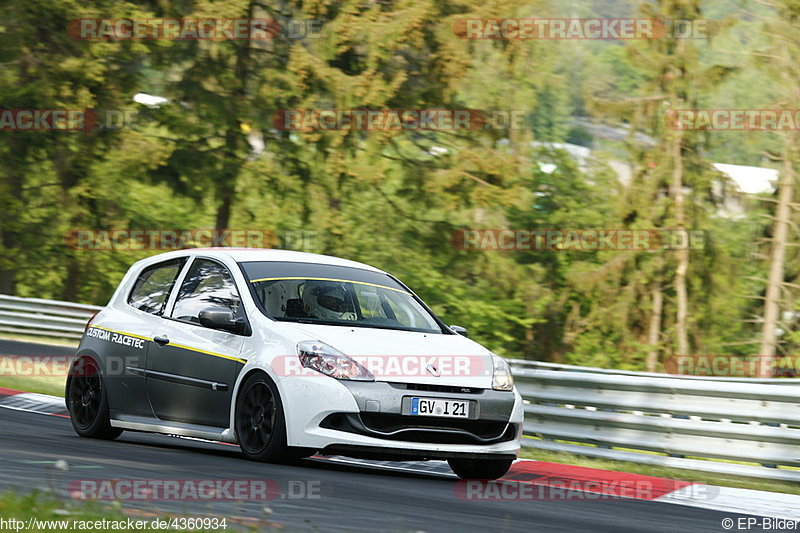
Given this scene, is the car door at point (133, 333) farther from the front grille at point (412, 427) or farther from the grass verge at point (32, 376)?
the grass verge at point (32, 376)

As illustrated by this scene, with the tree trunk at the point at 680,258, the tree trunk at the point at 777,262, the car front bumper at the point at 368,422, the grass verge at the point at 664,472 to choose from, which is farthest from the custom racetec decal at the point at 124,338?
the tree trunk at the point at 777,262

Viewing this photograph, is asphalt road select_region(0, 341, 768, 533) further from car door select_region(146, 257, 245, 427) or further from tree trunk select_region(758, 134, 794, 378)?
tree trunk select_region(758, 134, 794, 378)

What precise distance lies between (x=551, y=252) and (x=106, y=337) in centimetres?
3079

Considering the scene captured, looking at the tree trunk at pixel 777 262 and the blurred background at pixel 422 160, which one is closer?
the blurred background at pixel 422 160

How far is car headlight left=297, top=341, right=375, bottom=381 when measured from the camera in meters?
7.79

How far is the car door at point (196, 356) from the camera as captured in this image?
8.43 meters

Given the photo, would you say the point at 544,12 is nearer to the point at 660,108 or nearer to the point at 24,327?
the point at 660,108

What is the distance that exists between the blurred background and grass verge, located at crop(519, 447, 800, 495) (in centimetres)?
2050

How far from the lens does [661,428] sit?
10148 mm

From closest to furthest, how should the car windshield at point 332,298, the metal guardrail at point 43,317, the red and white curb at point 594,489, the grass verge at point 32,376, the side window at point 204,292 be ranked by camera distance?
the red and white curb at point 594,489 → the car windshield at point 332,298 → the side window at point 204,292 → the grass verge at point 32,376 → the metal guardrail at point 43,317

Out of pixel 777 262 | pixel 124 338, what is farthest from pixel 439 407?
pixel 777 262

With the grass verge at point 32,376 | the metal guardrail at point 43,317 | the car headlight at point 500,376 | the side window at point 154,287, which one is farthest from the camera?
the metal guardrail at point 43,317

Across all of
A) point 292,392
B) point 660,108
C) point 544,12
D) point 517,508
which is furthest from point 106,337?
point 660,108

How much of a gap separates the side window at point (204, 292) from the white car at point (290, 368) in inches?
0.4
